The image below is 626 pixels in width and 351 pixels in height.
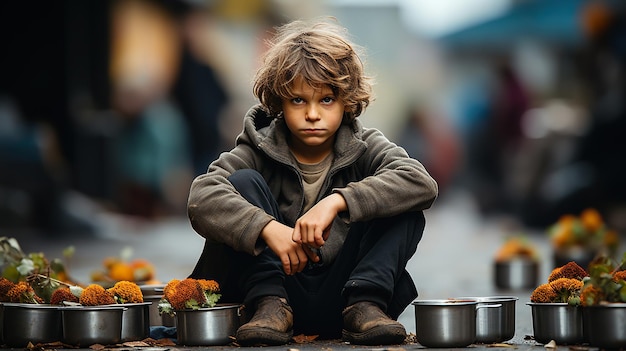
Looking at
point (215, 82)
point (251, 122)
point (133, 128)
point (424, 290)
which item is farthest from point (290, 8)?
point (251, 122)

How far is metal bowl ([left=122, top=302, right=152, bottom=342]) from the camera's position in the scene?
5102 mm

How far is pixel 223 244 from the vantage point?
5227mm

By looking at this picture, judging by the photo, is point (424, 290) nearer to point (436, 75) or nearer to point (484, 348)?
point (484, 348)

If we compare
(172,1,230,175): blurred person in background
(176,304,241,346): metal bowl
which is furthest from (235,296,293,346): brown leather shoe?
(172,1,230,175): blurred person in background

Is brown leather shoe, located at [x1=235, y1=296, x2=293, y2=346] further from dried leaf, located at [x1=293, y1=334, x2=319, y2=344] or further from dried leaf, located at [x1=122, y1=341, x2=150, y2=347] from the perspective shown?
dried leaf, located at [x1=122, y1=341, x2=150, y2=347]

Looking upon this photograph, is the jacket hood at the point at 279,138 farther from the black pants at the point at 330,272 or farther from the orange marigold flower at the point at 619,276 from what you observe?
the orange marigold flower at the point at 619,276

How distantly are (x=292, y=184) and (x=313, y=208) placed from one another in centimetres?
51

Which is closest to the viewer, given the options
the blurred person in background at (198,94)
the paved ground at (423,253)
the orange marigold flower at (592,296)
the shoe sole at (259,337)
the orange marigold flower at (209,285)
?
the orange marigold flower at (592,296)

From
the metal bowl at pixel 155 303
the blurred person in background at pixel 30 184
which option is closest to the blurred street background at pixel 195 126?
the blurred person in background at pixel 30 184

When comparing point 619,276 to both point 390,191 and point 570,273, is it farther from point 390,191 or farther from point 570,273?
point 390,191

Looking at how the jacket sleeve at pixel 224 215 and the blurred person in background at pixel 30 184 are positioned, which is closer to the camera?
the jacket sleeve at pixel 224 215

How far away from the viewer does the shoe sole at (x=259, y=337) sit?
4.96 metres

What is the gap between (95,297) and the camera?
16.5 ft

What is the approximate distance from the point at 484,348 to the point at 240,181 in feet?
3.74
